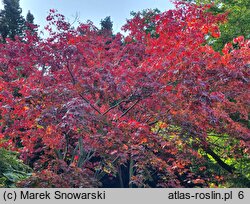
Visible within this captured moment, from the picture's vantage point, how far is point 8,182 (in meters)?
5.40

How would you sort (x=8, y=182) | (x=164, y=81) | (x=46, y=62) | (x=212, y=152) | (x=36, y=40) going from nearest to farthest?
(x=8, y=182) → (x=164, y=81) → (x=46, y=62) → (x=36, y=40) → (x=212, y=152)

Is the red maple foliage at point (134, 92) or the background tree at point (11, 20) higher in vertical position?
the background tree at point (11, 20)

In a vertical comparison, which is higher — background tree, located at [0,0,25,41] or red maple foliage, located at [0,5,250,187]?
background tree, located at [0,0,25,41]

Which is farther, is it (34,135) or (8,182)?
(34,135)

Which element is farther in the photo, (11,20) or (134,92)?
(11,20)

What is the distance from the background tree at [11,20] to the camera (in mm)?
22163

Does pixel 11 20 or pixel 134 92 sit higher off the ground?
pixel 11 20

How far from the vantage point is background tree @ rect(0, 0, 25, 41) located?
72.7 feet

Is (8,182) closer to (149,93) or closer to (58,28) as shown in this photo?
(149,93)

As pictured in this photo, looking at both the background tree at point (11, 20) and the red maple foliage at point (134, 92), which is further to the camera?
the background tree at point (11, 20)

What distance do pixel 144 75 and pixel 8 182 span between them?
3.24 metres

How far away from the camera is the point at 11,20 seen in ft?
75.4

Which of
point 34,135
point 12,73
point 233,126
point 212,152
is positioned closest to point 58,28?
point 12,73

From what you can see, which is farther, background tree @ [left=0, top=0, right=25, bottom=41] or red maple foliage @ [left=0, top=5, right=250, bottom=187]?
background tree @ [left=0, top=0, right=25, bottom=41]
